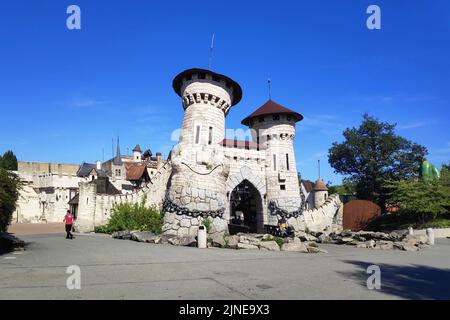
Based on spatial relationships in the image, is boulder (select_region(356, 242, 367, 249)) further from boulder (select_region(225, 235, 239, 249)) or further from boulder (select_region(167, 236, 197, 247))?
boulder (select_region(167, 236, 197, 247))

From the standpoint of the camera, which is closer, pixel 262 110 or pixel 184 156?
pixel 184 156

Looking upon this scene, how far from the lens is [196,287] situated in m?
7.14

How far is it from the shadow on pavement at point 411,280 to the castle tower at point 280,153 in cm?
1528

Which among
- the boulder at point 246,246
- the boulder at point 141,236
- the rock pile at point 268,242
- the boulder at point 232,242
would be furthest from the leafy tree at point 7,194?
the boulder at point 246,246

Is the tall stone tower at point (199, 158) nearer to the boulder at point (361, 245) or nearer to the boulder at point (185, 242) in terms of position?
the boulder at point (185, 242)

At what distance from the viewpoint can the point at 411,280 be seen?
8.58 m

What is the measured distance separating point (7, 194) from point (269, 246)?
11.1 metres

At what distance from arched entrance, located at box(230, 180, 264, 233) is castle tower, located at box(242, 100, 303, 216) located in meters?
1.32

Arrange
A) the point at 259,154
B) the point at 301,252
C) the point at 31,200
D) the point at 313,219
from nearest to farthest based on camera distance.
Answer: the point at 301,252 < the point at 259,154 < the point at 313,219 < the point at 31,200

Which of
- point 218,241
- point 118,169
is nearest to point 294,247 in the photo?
point 218,241

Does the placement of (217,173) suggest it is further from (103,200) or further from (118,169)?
(118,169)
